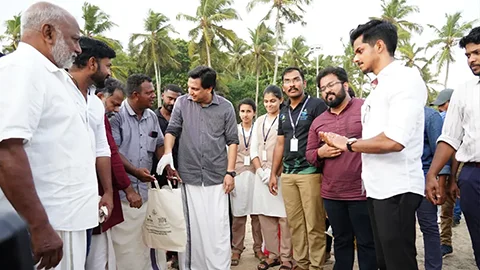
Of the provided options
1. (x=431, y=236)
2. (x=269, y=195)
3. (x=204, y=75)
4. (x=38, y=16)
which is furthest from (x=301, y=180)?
(x=38, y=16)

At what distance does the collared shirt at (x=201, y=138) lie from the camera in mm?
3879

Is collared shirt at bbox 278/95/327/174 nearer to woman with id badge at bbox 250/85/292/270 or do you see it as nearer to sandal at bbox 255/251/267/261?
woman with id badge at bbox 250/85/292/270

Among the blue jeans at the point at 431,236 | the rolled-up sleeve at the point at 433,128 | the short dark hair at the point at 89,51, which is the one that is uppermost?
the short dark hair at the point at 89,51

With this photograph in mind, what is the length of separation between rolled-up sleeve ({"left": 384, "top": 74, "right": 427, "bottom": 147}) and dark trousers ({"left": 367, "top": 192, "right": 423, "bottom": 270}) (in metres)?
0.37

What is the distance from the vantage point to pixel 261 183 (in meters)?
4.70

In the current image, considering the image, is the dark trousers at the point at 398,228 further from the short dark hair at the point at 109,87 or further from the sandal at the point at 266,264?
the short dark hair at the point at 109,87

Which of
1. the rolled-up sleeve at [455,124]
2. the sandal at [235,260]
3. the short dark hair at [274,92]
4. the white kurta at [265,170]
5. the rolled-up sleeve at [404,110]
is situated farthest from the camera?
the short dark hair at [274,92]

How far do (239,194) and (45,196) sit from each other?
3.31 metres

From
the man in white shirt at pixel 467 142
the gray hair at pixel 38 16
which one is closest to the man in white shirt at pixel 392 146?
the man in white shirt at pixel 467 142

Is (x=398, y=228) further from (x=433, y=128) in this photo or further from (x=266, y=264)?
(x=266, y=264)

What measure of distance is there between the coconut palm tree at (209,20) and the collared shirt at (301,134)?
1053 inches

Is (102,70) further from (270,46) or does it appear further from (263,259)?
(270,46)

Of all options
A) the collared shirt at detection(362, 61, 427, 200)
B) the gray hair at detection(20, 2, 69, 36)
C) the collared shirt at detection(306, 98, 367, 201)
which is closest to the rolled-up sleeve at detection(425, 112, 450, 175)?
the collared shirt at detection(306, 98, 367, 201)

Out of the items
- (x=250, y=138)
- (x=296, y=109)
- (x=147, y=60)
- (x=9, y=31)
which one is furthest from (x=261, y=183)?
(x=147, y=60)
